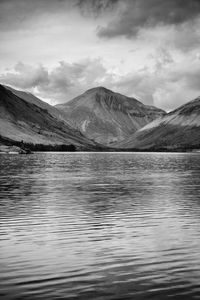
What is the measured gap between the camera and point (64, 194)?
61.3 m

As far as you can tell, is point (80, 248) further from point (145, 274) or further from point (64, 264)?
point (145, 274)

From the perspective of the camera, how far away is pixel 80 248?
27.2 metres

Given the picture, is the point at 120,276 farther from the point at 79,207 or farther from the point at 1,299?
the point at 79,207

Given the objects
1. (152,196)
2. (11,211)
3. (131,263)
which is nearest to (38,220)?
(11,211)

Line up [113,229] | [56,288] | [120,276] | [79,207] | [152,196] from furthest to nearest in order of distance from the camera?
[152,196] < [79,207] < [113,229] < [120,276] < [56,288]

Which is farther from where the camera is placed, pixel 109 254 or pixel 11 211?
pixel 11 211

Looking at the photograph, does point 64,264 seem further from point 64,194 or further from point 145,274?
point 64,194

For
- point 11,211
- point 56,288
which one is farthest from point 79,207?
point 56,288

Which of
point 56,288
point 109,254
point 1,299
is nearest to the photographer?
point 1,299

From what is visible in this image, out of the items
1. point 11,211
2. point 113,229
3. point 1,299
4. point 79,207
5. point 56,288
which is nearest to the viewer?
point 1,299

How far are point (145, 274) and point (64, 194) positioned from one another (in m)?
40.6

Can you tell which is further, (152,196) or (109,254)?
(152,196)

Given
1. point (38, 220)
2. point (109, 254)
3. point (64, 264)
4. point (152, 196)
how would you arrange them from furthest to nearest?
point (152, 196) < point (38, 220) < point (109, 254) < point (64, 264)

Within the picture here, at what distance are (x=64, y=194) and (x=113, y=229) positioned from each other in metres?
28.1
